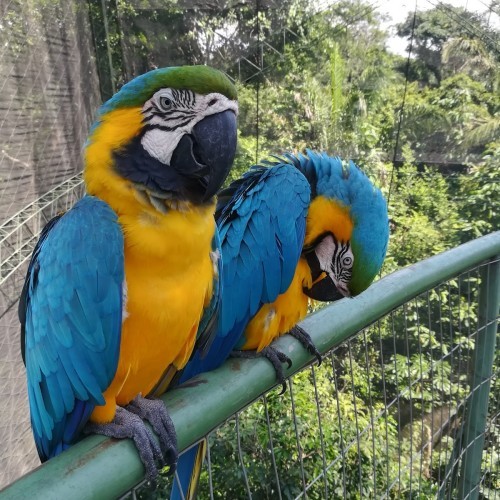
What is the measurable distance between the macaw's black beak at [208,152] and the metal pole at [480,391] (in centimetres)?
106

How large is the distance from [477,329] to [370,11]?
246 inches

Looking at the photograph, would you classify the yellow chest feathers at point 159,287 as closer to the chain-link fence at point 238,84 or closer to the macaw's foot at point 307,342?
the macaw's foot at point 307,342

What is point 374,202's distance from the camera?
4.93 feet

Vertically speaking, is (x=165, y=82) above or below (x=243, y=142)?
above

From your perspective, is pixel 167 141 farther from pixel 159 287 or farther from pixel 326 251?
pixel 326 251

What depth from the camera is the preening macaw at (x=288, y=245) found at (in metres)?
1.39

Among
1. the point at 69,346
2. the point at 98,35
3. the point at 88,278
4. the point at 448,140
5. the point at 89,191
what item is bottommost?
the point at 448,140

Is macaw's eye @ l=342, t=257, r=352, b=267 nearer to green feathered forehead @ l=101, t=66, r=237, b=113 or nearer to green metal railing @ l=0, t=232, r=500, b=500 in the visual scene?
green metal railing @ l=0, t=232, r=500, b=500

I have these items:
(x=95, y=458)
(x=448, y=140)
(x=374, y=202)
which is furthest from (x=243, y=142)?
(x=95, y=458)

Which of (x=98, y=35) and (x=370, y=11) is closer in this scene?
(x=98, y=35)

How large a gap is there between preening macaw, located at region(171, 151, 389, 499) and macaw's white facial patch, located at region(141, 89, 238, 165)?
21.2 inches

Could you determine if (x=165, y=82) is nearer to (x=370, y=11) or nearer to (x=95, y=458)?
(x=95, y=458)

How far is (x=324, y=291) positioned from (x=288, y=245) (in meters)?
0.24

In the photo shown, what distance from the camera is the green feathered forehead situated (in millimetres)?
905
